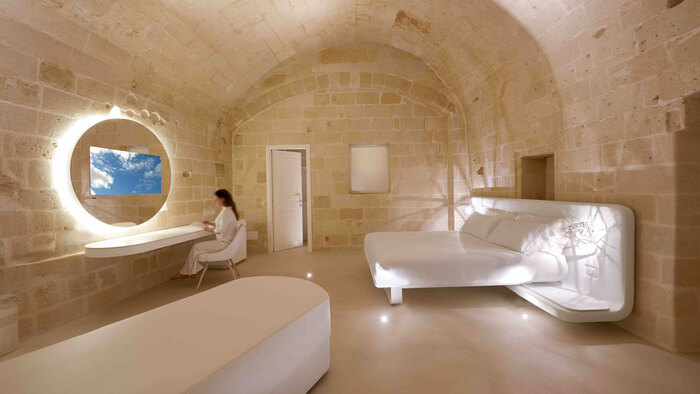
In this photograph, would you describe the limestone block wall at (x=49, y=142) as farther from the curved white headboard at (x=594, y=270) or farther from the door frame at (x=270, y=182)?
the curved white headboard at (x=594, y=270)

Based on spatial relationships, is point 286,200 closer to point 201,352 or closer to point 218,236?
point 218,236

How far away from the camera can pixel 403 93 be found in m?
5.44

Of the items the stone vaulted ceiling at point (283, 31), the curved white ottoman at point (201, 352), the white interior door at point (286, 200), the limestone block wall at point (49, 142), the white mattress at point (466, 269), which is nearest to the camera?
the curved white ottoman at point (201, 352)

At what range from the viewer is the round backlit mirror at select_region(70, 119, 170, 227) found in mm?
2826

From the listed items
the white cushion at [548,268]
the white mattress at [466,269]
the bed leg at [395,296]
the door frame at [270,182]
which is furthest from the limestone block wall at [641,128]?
the door frame at [270,182]

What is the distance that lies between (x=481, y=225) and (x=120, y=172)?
4330 mm

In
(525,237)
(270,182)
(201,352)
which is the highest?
(270,182)

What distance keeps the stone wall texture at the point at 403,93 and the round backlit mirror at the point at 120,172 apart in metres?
0.23

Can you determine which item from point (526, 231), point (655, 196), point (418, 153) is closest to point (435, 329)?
point (526, 231)

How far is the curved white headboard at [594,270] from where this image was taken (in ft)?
7.41

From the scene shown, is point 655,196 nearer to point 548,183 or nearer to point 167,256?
point 548,183

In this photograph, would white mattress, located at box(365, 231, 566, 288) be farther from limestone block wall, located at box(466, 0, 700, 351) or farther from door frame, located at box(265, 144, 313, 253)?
door frame, located at box(265, 144, 313, 253)

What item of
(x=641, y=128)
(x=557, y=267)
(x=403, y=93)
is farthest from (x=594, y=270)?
(x=403, y=93)

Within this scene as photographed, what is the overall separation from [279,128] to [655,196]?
514 cm
